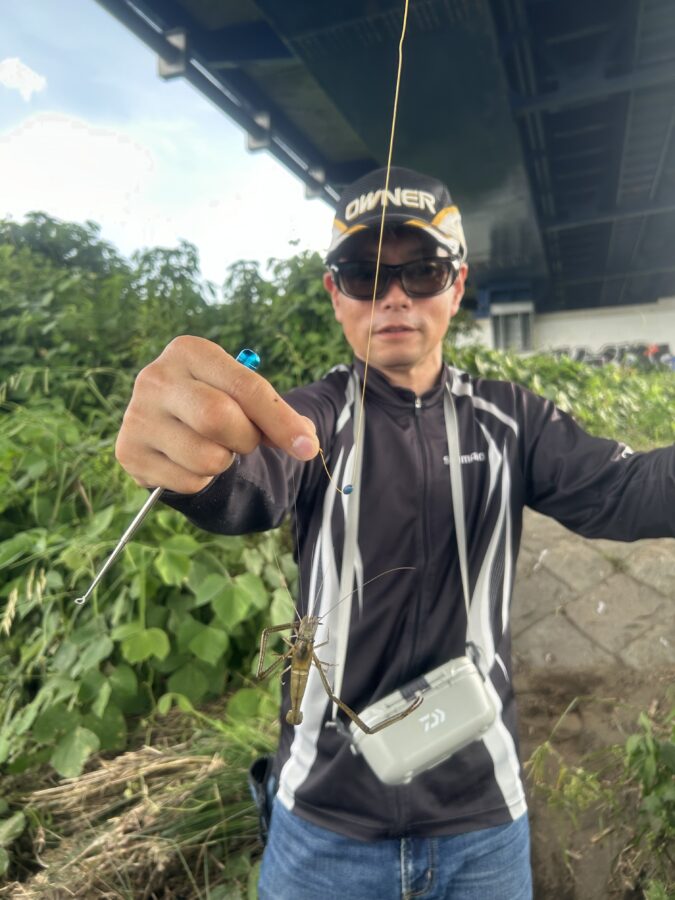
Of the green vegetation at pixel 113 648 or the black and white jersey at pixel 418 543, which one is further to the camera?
the green vegetation at pixel 113 648

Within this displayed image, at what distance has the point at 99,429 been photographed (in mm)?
2998

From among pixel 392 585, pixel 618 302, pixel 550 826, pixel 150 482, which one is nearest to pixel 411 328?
pixel 392 585

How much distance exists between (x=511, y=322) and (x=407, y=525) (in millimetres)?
10051

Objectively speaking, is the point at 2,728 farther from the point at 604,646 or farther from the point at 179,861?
the point at 604,646

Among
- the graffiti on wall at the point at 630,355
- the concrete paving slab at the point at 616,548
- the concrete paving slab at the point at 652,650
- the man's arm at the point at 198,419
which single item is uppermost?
the graffiti on wall at the point at 630,355

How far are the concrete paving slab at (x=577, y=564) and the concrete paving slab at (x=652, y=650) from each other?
460 millimetres

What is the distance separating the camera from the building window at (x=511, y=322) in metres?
10.4

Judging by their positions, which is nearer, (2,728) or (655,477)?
(655,477)

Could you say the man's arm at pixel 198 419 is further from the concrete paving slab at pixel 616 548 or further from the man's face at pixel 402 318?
the concrete paving slab at pixel 616 548

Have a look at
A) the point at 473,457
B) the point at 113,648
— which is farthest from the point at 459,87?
the point at 113,648

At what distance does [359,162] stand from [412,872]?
593cm

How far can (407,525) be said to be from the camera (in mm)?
1393

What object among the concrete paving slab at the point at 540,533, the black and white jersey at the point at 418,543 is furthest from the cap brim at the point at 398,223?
the concrete paving slab at the point at 540,533

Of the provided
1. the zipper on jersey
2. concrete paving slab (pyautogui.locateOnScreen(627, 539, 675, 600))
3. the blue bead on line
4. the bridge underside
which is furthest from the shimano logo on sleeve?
the bridge underside
